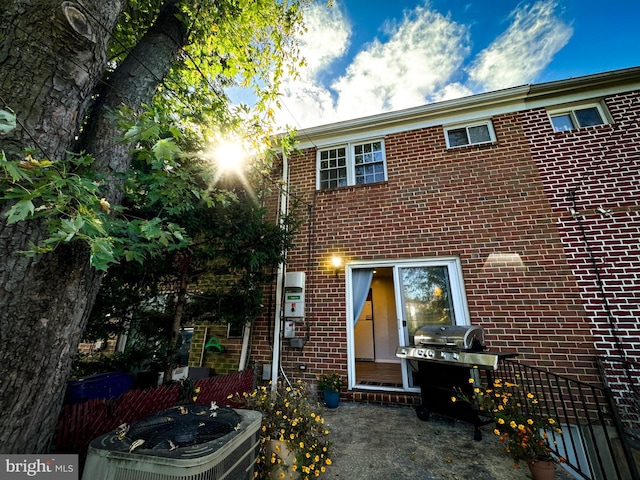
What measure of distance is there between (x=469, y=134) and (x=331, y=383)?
5383 millimetres

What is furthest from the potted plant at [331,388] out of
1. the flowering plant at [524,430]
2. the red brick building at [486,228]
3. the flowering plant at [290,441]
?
the flowering plant at [524,430]

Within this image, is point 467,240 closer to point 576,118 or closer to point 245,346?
point 576,118

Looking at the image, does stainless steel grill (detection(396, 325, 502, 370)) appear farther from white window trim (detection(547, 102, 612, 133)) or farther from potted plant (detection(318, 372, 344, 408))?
white window trim (detection(547, 102, 612, 133))

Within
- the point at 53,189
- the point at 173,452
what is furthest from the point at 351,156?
the point at 173,452

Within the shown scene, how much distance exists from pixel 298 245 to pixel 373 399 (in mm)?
3088

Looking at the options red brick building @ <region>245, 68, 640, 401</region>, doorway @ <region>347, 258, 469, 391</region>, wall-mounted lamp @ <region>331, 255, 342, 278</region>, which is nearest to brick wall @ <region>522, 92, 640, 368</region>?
red brick building @ <region>245, 68, 640, 401</region>

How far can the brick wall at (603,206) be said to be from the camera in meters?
3.47

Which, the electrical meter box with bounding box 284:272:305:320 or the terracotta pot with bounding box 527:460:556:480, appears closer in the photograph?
the terracotta pot with bounding box 527:460:556:480

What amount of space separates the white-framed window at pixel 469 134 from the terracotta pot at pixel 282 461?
5535 mm

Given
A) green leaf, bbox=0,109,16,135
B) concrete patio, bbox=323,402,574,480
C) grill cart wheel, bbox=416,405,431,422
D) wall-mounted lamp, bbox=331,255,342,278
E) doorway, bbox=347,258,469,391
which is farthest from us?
wall-mounted lamp, bbox=331,255,342,278

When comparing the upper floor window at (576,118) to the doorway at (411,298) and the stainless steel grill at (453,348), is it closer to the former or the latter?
the doorway at (411,298)

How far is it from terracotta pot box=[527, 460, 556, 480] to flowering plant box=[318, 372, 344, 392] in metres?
2.46

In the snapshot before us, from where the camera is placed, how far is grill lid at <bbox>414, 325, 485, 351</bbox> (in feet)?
10.1

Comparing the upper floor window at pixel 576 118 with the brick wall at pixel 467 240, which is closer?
the brick wall at pixel 467 240
